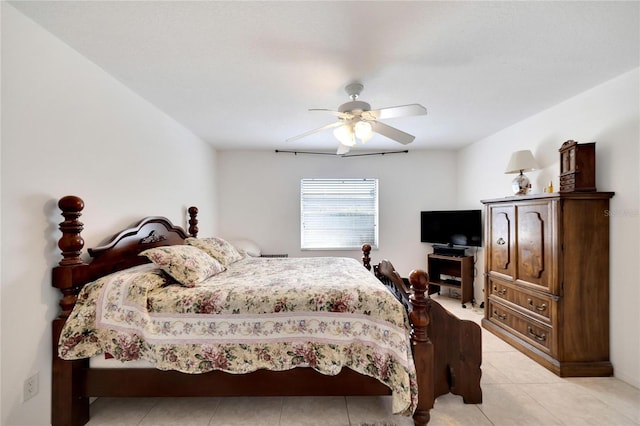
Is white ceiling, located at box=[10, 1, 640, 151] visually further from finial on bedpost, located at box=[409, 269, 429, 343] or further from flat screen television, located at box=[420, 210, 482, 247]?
flat screen television, located at box=[420, 210, 482, 247]

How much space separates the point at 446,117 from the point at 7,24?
3541 millimetres

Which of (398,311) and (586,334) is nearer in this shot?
(398,311)

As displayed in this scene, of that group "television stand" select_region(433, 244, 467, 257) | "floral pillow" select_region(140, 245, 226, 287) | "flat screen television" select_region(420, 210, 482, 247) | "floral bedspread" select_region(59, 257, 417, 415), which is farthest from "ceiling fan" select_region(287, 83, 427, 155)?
"television stand" select_region(433, 244, 467, 257)

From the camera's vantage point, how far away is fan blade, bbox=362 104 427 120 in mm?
1970

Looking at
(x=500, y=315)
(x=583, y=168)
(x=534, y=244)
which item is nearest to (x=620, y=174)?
(x=583, y=168)

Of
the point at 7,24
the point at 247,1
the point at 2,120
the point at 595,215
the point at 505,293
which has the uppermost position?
the point at 247,1

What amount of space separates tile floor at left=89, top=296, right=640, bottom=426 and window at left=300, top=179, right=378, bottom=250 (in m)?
2.88

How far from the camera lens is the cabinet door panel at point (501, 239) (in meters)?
2.87

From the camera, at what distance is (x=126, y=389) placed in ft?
5.70

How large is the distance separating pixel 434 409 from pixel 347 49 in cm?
250

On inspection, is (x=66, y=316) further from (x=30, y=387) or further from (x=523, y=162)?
(x=523, y=162)

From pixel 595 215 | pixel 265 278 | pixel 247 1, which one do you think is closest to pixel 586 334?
pixel 595 215

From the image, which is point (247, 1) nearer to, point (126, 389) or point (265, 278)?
point (265, 278)

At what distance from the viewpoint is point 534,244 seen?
257cm
